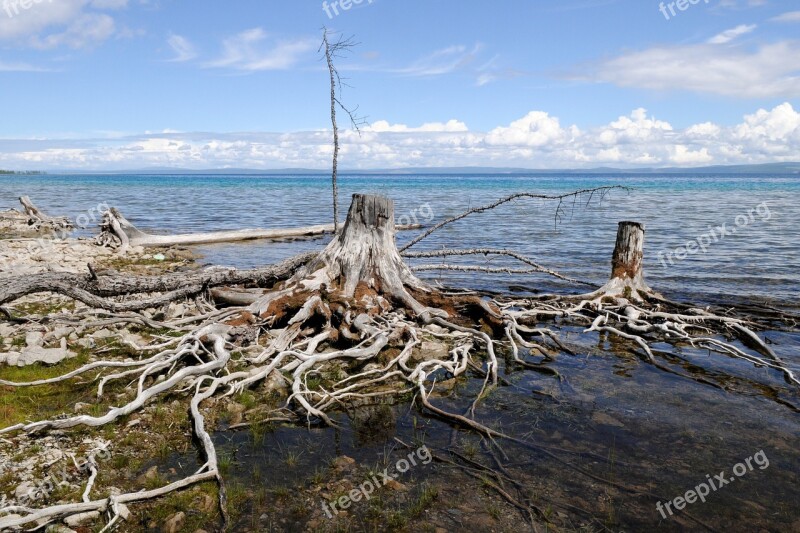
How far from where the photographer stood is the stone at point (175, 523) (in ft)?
13.8

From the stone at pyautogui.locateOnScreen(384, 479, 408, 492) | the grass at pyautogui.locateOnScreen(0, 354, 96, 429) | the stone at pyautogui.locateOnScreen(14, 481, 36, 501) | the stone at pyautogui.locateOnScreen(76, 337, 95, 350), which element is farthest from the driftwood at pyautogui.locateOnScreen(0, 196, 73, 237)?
the stone at pyautogui.locateOnScreen(384, 479, 408, 492)

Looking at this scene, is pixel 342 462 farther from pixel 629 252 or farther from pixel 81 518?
pixel 629 252

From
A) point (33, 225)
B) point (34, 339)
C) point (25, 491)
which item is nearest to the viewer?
point (25, 491)

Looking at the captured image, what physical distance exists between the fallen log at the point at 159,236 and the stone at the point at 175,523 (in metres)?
16.3

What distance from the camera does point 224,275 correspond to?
9.33 metres

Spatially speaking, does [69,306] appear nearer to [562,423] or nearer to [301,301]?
[301,301]

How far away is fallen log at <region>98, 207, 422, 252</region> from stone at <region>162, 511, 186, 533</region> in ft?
53.6

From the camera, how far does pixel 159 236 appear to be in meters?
20.7

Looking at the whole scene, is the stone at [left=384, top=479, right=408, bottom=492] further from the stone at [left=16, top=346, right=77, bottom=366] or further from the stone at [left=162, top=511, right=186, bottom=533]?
the stone at [left=16, top=346, right=77, bottom=366]

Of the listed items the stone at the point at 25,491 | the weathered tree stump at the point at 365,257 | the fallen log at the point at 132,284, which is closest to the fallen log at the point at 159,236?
the fallen log at the point at 132,284

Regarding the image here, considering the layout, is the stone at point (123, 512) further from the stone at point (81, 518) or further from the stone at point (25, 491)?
the stone at point (25, 491)

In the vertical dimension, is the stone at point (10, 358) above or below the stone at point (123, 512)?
above

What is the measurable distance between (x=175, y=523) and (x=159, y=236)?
60.0 ft

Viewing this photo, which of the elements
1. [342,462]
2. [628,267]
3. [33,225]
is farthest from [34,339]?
[33,225]
